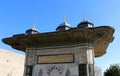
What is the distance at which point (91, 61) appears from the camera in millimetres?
11680

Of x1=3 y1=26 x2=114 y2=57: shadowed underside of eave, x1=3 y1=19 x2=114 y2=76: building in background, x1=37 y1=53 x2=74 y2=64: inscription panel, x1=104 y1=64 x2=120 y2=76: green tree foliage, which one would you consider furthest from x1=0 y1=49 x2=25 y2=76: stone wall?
x1=37 y1=53 x2=74 y2=64: inscription panel

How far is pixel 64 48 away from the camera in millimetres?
12469

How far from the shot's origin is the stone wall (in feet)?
132

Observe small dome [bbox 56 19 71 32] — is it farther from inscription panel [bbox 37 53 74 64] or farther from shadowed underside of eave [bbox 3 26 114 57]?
inscription panel [bbox 37 53 74 64]

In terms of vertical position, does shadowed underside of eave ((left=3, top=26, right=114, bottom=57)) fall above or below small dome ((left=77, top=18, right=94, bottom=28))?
below

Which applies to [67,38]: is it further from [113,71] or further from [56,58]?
[113,71]

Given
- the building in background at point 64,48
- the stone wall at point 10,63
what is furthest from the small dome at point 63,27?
the stone wall at point 10,63

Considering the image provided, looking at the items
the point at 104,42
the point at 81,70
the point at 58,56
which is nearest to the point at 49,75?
the point at 58,56

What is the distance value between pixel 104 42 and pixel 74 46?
9.23 feet

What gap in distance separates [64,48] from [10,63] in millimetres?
33580

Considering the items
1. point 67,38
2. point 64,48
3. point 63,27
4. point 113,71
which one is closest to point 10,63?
point 113,71

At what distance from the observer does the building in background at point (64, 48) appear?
1166 cm

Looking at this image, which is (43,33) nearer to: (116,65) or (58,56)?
(58,56)

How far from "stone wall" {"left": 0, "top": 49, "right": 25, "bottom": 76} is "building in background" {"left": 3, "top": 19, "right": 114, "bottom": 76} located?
28706mm
